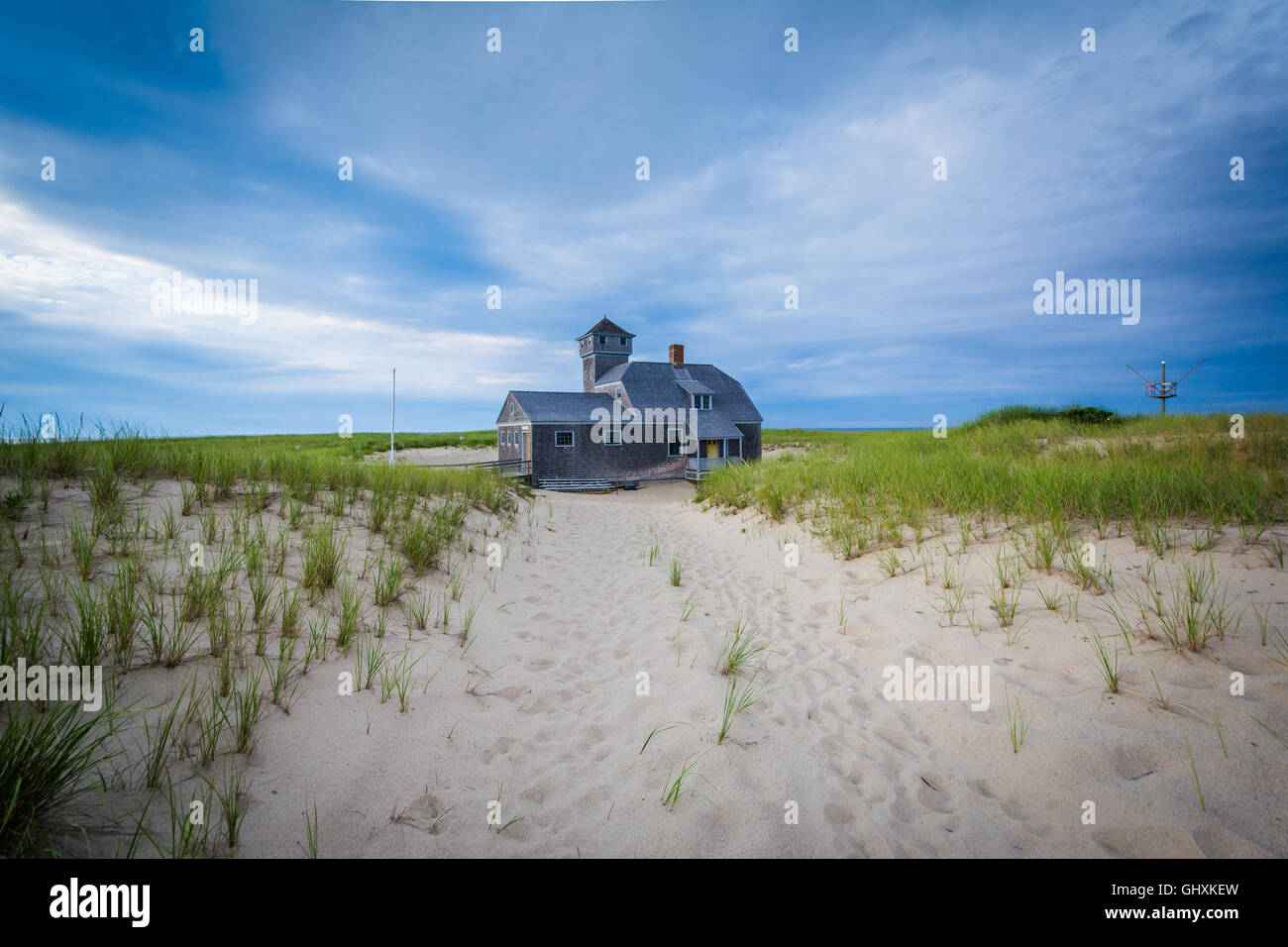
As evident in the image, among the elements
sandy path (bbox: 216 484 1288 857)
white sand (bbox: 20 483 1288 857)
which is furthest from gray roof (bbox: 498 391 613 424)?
sandy path (bbox: 216 484 1288 857)

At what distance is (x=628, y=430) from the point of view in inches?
1179

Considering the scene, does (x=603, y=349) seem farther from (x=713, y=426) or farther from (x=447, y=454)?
(x=447, y=454)

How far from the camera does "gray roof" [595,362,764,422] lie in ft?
A: 102

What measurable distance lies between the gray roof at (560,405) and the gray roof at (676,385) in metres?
1.96

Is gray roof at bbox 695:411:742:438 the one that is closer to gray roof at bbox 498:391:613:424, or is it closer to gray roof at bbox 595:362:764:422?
gray roof at bbox 595:362:764:422

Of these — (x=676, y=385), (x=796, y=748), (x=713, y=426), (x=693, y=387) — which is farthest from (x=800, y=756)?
(x=676, y=385)

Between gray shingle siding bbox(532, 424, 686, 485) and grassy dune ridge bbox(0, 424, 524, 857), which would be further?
gray shingle siding bbox(532, 424, 686, 485)

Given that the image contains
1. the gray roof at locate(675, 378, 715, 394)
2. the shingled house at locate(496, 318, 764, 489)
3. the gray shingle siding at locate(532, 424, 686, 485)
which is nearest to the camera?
the gray shingle siding at locate(532, 424, 686, 485)

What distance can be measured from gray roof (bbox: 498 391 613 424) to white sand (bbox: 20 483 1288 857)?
23.6 metres

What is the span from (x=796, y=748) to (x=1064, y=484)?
6.46m

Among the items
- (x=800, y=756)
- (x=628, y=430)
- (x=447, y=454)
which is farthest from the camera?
(x=447, y=454)

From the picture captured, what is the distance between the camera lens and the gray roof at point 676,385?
3112 centimetres

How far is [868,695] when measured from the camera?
419 centimetres

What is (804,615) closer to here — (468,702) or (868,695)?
(868,695)
